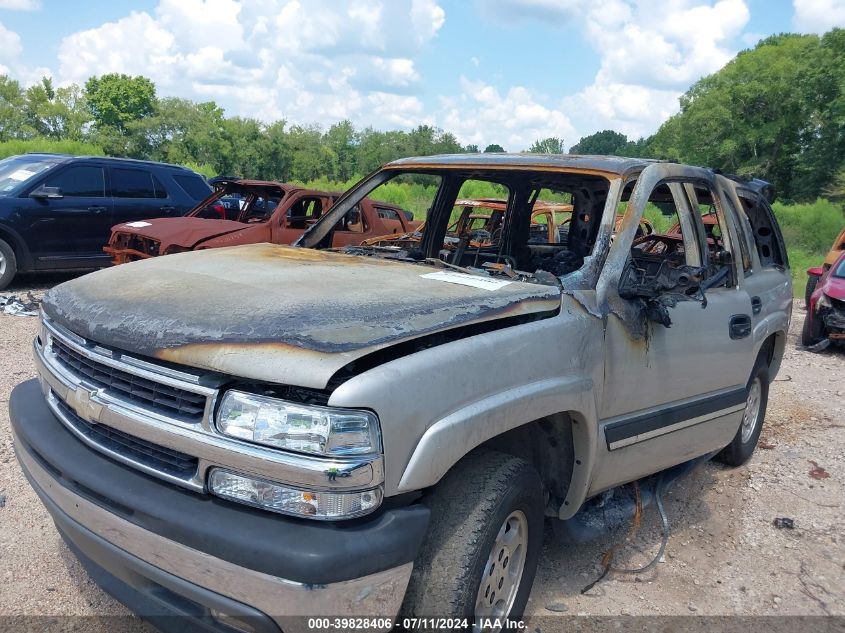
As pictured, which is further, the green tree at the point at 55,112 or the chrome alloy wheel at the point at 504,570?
the green tree at the point at 55,112

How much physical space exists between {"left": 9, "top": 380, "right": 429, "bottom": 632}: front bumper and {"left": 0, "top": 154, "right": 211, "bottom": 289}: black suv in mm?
7957

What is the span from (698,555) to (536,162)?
216 centimetres

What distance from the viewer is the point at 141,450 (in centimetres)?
219

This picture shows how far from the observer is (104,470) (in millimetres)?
2211

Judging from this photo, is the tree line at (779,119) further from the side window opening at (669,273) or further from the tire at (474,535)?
the tire at (474,535)

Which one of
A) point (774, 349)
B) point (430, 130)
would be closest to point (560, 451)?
point (774, 349)

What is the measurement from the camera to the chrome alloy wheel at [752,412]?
4.72 m

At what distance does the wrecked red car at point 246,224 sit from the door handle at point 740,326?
3.99 m

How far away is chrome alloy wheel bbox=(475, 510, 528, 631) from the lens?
8.00ft

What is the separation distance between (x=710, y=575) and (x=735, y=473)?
1492 millimetres

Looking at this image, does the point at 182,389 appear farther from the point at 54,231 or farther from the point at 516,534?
the point at 54,231

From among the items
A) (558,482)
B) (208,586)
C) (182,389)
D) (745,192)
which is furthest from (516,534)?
(745,192)

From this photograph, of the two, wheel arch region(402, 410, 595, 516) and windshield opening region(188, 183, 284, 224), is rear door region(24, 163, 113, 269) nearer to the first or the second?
windshield opening region(188, 183, 284, 224)

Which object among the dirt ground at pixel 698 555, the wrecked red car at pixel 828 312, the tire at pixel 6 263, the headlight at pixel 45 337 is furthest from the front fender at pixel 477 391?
the tire at pixel 6 263
